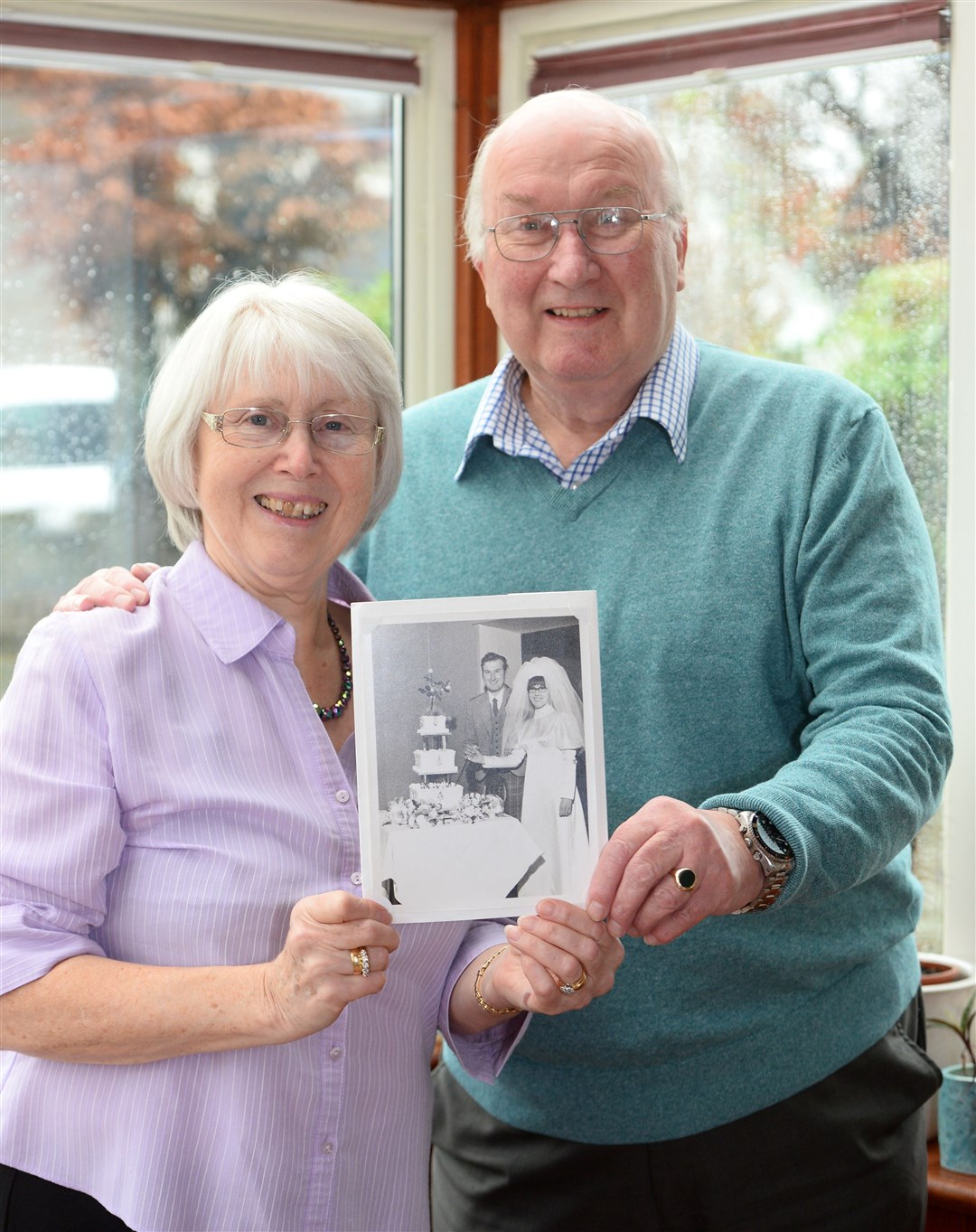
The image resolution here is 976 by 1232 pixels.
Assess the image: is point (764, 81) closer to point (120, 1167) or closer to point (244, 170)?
point (244, 170)

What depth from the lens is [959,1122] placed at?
2271 mm

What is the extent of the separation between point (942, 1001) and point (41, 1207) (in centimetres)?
163

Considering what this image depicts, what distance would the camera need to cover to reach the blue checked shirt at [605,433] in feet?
5.84

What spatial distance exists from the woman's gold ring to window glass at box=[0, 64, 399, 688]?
160 centimetres

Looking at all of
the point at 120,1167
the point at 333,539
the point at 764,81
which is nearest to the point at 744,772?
the point at 333,539

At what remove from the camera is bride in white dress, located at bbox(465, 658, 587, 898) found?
1331 mm

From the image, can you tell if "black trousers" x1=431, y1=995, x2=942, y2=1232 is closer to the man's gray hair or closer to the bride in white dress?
the bride in white dress

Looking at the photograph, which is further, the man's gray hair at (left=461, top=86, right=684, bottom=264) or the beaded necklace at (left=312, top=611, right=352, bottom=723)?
the man's gray hair at (left=461, top=86, right=684, bottom=264)

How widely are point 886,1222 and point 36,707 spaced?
4.09ft

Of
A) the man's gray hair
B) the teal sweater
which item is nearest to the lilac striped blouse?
the teal sweater

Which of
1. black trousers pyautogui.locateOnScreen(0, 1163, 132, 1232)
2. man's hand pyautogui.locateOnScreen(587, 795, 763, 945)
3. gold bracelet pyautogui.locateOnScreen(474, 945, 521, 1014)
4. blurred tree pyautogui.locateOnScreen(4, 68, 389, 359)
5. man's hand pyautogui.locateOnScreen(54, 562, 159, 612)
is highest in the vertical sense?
blurred tree pyautogui.locateOnScreen(4, 68, 389, 359)

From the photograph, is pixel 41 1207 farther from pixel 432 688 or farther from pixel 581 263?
pixel 581 263


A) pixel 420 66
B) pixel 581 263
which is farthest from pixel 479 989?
pixel 420 66

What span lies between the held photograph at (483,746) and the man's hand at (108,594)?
0.28 meters
